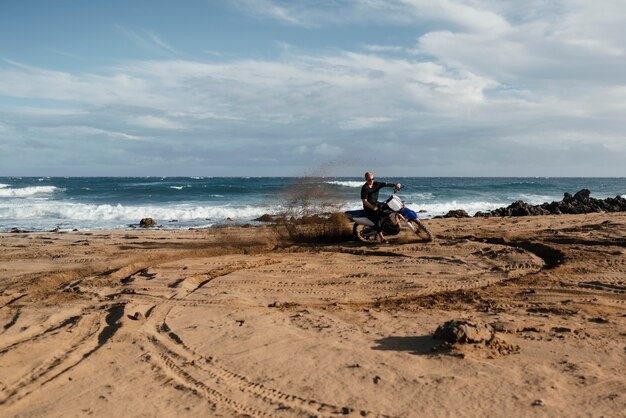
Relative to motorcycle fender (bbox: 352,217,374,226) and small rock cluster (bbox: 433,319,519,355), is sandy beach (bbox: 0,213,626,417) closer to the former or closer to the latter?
small rock cluster (bbox: 433,319,519,355)

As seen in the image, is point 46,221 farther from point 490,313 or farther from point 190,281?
point 490,313

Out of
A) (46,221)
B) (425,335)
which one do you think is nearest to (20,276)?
A: (425,335)

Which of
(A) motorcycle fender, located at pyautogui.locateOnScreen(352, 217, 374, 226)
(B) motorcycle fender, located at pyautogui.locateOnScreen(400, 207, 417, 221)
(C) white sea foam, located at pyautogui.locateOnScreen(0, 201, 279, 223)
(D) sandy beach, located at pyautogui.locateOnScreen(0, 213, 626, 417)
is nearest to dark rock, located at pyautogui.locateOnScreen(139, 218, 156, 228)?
(C) white sea foam, located at pyautogui.locateOnScreen(0, 201, 279, 223)

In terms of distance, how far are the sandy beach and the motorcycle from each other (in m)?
0.96

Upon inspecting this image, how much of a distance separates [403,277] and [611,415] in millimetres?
4556

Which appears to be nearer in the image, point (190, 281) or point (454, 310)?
point (454, 310)

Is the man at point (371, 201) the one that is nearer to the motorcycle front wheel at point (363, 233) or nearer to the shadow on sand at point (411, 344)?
the motorcycle front wheel at point (363, 233)

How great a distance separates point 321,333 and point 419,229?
260 inches

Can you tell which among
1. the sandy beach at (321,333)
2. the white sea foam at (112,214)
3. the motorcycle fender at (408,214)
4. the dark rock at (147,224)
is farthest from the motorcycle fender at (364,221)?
the white sea foam at (112,214)

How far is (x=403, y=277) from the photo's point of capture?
7.98 meters

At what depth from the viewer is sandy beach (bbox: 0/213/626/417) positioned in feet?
12.8

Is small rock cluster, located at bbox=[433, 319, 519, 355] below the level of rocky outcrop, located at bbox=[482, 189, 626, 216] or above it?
below

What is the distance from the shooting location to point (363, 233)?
11.7m

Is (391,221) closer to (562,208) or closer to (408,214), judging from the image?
(408,214)
